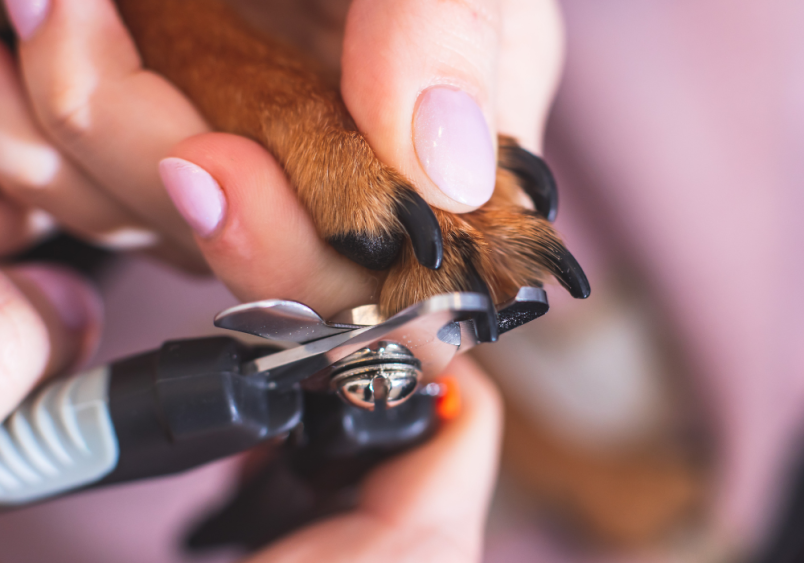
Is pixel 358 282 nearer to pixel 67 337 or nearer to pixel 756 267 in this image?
pixel 67 337

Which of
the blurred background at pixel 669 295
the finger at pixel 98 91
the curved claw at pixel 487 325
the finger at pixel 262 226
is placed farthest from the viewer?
the blurred background at pixel 669 295

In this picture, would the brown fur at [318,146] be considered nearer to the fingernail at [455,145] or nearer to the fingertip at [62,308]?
the fingernail at [455,145]

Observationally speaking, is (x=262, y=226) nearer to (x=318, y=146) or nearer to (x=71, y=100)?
(x=318, y=146)

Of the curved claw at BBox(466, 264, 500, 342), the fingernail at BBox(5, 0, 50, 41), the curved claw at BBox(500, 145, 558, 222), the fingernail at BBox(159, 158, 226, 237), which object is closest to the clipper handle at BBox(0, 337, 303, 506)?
the fingernail at BBox(159, 158, 226, 237)

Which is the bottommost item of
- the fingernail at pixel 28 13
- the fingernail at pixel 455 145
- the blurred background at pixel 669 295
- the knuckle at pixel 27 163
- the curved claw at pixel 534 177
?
the blurred background at pixel 669 295

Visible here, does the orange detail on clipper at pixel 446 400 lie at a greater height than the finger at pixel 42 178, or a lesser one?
lesser

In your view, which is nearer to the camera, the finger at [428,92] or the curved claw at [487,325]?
the curved claw at [487,325]

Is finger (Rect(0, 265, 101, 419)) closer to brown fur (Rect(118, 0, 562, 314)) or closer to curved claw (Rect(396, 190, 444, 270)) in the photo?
brown fur (Rect(118, 0, 562, 314))

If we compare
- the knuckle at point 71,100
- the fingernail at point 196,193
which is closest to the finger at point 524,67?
the fingernail at point 196,193
